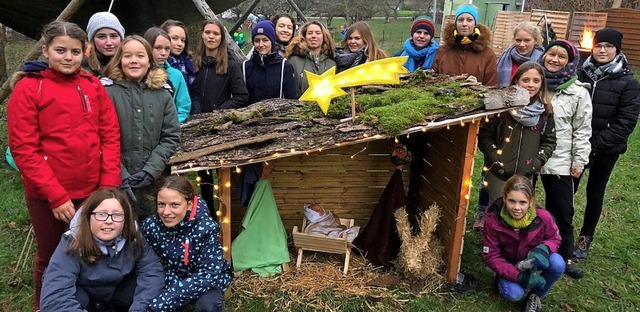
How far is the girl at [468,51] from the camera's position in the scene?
4.71 meters

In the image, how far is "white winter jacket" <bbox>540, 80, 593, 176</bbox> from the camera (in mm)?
4035

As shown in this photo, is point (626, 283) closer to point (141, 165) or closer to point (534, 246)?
point (534, 246)

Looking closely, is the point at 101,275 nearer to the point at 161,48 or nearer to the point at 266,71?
the point at 161,48

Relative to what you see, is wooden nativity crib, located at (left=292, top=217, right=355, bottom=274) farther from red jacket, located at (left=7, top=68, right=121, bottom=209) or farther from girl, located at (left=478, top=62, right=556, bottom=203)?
red jacket, located at (left=7, top=68, right=121, bottom=209)

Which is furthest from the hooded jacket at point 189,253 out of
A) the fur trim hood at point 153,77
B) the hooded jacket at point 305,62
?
the hooded jacket at point 305,62

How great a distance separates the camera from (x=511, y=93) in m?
3.58

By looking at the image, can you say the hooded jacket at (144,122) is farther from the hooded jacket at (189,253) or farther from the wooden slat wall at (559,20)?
the wooden slat wall at (559,20)

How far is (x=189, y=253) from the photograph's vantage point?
338 cm

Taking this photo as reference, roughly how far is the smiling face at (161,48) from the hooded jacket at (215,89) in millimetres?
531

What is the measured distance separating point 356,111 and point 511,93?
1.17m

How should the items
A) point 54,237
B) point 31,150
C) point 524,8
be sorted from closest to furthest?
point 31,150 < point 54,237 < point 524,8

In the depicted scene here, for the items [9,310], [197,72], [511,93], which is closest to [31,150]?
[9,310]

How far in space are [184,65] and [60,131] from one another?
1.62 metres

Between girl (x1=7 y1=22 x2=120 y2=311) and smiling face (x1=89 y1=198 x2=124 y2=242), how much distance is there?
223 millimetres
